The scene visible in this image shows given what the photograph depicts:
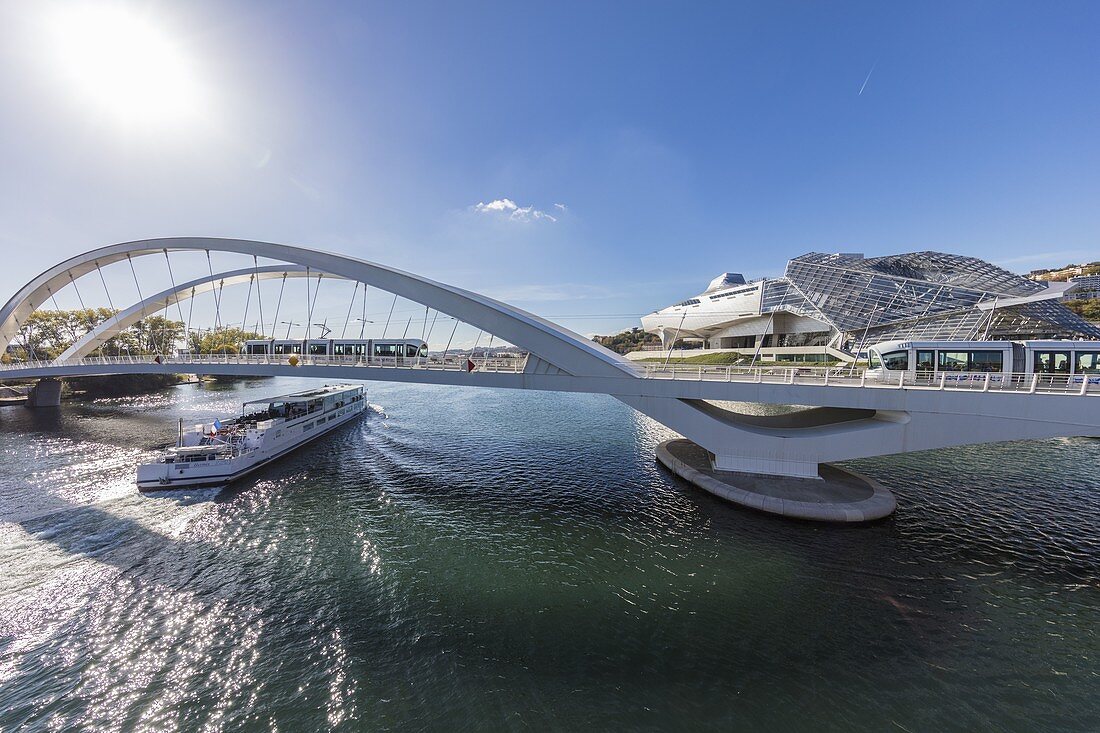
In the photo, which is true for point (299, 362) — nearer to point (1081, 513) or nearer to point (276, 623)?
point (276, 623)

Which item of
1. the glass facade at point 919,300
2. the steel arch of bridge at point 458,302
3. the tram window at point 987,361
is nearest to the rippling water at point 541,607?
the tram window at point 987,361

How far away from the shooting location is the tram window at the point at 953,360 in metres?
18.1

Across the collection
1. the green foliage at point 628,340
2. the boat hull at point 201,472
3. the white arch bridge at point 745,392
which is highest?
the green foliage at point 628,340

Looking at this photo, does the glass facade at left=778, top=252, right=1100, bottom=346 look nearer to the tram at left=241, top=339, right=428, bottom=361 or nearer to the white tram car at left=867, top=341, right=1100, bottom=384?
the white tram car at left=867, top=341, right=1100, bottom=384

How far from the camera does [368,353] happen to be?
30672 millimetres

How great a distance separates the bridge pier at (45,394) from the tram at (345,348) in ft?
122

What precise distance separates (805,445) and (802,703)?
1183 centimetres

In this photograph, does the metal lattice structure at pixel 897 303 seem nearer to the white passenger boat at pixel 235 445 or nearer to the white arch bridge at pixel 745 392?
the white arch bridge at pixel 745 392

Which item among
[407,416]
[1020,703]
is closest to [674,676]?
[1020,703]

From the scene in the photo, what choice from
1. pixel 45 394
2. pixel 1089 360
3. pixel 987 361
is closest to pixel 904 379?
pixel 987 361

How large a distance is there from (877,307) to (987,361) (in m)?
42.6

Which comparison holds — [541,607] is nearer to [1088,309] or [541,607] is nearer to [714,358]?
[714,358]

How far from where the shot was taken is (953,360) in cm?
1822

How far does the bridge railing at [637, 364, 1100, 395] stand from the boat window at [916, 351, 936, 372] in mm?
796
